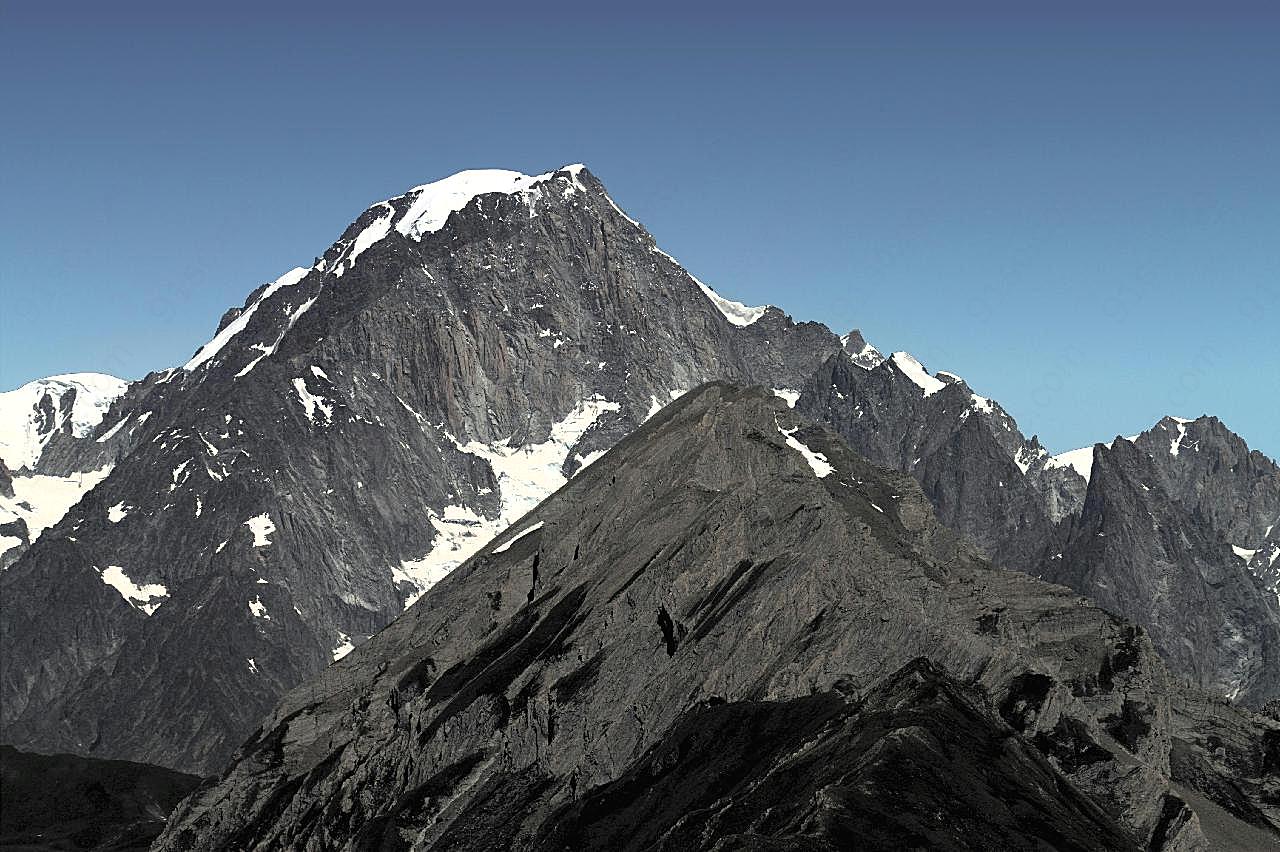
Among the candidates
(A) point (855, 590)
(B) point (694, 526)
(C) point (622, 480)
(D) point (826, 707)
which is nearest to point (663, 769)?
(D) point (826, 707)

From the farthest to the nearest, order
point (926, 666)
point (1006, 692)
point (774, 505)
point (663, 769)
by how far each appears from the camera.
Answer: point (774, 505) → point (1006, 692) → point (663, 769) → point (926, 666)

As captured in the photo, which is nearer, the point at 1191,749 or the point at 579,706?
the point at 579,706

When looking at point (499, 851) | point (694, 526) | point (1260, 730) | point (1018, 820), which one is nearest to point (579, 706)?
point (499, 851)

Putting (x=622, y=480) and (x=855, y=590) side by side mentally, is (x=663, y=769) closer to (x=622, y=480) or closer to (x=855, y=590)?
(x=855, y=590)

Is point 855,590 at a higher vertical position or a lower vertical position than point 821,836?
higher

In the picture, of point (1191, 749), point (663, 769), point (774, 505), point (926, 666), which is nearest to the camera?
point (926, 666)

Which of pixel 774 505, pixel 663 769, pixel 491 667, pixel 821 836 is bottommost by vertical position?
pixel 821 836

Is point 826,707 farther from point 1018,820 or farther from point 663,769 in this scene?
point 1018,820
